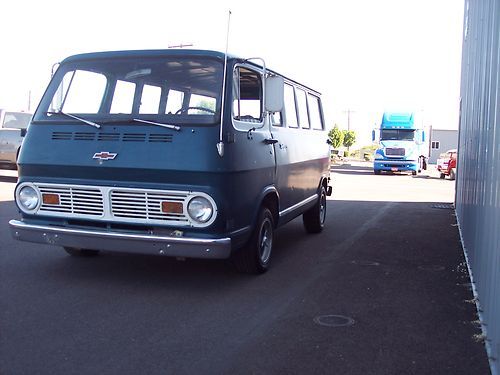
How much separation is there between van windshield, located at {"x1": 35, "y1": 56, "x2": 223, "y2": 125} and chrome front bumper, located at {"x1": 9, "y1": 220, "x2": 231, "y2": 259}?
1.17 m

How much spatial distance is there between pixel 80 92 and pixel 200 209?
6.70 feet

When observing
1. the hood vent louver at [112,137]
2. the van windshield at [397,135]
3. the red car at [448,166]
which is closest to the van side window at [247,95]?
the hood vent louver at [112,137]

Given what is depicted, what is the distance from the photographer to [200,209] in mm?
5266

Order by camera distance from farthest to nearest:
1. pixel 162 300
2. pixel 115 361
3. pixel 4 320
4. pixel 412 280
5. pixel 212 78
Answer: pixel 412 280, pixel 212 78, pixel 162 300, pixel 4 320, pixel 115 361

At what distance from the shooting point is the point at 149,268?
6547 millimetres

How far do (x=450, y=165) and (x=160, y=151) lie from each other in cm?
2604

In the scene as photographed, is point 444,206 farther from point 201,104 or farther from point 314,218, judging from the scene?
point 201,104

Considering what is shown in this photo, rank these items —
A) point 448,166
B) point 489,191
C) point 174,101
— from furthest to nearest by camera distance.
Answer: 1. point 448,166
2. point 174,101
3. point 489,191

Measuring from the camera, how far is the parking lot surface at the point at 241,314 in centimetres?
397

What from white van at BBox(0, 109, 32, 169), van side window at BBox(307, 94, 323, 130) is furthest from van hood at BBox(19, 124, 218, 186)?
white van at BBox(0, 109, 32, 169)

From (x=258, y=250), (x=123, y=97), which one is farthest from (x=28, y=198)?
(x=258, y=250)

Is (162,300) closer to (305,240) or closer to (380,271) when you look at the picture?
(380,271)

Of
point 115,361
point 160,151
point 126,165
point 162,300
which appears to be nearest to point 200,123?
point 160,151

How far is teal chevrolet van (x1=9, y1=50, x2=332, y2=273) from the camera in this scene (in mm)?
5277
